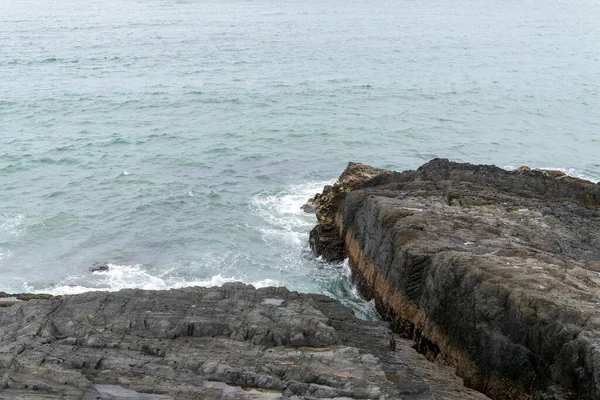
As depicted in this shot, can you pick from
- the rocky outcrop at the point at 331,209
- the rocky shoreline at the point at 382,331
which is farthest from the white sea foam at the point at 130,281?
the rocky shoreline at the point at 382,331

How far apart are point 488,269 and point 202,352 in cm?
939

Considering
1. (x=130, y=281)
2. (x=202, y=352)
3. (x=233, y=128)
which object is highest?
(x=202, y=352)

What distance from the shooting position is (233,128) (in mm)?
52656

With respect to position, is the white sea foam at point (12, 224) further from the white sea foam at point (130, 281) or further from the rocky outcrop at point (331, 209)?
the rocky outcrop at point (331, 209)

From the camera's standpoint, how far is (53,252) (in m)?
32.2

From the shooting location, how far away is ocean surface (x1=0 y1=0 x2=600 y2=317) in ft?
107

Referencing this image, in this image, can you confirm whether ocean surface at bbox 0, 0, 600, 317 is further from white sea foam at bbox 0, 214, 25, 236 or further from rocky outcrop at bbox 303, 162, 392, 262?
rocky outcrop at bbox 303, 162, 392, 262

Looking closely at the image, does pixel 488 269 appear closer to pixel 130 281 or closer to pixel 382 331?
pixel 382 331

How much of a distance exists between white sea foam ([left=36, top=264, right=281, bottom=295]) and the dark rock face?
8179 mm

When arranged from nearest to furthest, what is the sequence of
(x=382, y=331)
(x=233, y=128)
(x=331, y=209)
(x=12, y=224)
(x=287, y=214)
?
(x=382, y=331), (x=331, y=209), (x=12, y=224), (x=287, y=214), (x=233, y=128)

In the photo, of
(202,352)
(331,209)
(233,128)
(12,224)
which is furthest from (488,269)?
(233,128)

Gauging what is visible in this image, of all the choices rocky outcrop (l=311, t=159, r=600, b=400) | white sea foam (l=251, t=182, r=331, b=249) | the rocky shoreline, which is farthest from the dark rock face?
white sea foam (l=251, t=182, r=331, b=249)

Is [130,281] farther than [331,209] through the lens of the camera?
No

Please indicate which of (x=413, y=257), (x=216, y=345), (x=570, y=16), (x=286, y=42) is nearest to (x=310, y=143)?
(x=413, y=257)
